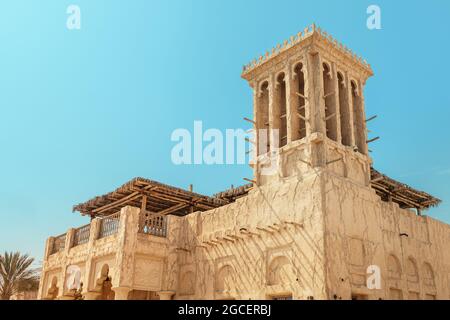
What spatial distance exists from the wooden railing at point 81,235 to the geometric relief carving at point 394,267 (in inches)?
596

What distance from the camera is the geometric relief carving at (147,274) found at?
21.4m

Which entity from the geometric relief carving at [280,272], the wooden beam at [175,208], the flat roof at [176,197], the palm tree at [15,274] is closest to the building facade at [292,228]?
the geometric relief carving at [280,272]

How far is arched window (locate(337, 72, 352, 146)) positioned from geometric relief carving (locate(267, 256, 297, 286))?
267 inches

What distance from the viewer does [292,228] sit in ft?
61.7

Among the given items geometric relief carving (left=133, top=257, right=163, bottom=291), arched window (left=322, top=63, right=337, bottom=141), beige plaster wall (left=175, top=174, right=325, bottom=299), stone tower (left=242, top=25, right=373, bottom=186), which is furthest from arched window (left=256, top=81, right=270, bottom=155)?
geometric relief carving (left=133, top=257, right=163, bottom=291)

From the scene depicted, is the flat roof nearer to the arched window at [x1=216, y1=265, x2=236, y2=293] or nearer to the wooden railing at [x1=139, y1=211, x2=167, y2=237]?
the wooden railing at [x1=139, y1=211, x2=167, y2=237]

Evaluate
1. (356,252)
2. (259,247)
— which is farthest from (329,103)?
(259,247)

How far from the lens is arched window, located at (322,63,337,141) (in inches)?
852

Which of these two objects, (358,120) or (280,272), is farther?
(358,120)

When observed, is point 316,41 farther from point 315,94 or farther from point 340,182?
point 340,182

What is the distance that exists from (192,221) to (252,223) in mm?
4096

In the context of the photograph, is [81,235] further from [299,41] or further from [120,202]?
[299,41]

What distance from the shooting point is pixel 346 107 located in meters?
22.8

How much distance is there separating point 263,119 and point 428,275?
11.2 meters
